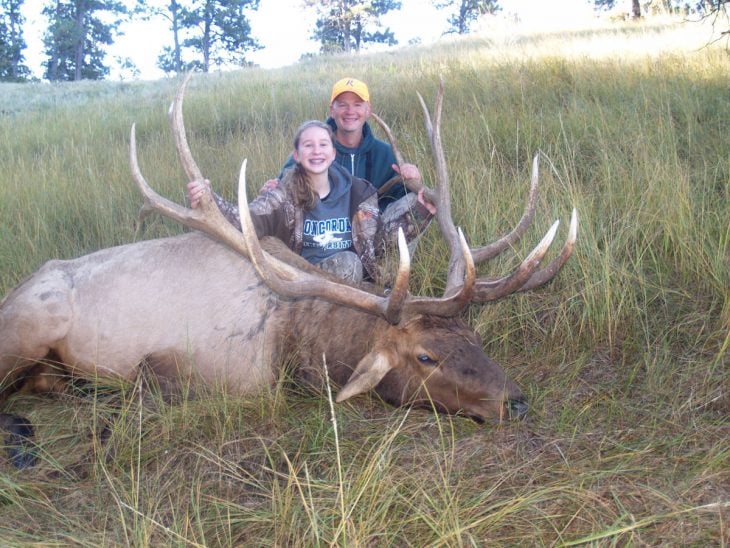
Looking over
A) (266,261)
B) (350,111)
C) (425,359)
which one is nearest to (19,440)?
(266,261)

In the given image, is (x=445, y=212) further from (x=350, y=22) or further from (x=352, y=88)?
(x=350, y=22)

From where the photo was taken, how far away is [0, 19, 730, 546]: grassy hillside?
2195mm

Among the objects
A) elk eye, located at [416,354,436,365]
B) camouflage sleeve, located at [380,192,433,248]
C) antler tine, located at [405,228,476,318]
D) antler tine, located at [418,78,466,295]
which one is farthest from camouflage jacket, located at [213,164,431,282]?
elk eye, located at [416,354,436,365]

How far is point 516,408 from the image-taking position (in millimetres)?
2836

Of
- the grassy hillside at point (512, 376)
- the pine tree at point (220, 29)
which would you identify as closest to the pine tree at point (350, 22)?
the pine tree at point (220, 29)

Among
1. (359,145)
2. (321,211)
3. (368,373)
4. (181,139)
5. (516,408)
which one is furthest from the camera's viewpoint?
(359,145)

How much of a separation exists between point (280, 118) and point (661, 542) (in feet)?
21.2

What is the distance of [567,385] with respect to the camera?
127 inches

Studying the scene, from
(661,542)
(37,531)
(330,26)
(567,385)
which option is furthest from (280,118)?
(330,26)

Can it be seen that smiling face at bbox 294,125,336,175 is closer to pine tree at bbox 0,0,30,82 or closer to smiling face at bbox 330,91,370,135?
smiling face at bbox 330,91,370,135

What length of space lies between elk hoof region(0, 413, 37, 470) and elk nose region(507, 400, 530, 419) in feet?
6.86

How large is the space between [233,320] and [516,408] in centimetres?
149

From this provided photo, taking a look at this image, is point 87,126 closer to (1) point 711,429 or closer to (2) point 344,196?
(2) point 344,196

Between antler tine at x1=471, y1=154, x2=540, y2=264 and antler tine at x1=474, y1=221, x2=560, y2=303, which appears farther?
antler tine at x1=471, y1=154, x2=540, y2=264
